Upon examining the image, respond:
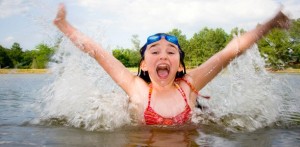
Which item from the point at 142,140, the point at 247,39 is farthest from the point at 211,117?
the point at 142,140

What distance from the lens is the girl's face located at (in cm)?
513

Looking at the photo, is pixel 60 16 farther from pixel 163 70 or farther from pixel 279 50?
pixel 279 50

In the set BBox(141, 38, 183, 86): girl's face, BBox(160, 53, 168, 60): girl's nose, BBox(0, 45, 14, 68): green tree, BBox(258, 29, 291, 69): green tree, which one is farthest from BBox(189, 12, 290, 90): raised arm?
BBox(0, 45, 14, 68): green tree

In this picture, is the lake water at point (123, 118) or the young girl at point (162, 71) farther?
the young girl at point (162, 71)

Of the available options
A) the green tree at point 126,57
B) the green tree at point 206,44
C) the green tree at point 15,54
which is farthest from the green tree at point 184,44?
the green tree at point 15,54

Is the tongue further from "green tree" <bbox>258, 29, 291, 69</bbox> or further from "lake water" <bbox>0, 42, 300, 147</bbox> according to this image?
"green tree" <bbox>258, 29, 291, 69</bbox>

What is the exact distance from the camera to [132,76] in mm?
5332

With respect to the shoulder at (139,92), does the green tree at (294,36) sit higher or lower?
higher

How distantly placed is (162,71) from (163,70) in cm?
2

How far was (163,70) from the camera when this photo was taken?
5.20 m

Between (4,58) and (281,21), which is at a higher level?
(4,58)

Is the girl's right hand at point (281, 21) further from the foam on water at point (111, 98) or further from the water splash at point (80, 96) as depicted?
the water splash at point (80, 96)

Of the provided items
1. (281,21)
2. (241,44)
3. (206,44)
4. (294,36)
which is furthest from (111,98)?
(206,44)

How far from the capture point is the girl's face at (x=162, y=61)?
513 cm
